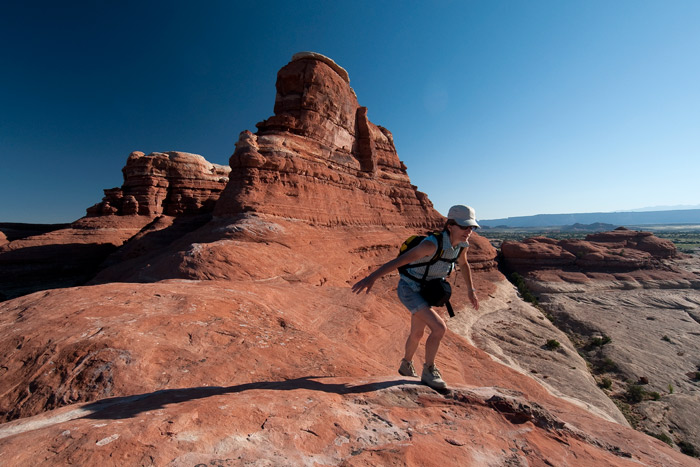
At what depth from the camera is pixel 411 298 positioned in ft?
11.5

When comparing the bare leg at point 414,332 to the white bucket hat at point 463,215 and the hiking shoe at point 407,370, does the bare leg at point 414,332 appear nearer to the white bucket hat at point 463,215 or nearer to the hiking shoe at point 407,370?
the hiking shoe at point 407,370

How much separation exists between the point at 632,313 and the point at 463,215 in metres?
33.7

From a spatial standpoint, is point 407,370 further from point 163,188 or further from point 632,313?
point 632,313

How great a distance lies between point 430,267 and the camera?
3.40 m

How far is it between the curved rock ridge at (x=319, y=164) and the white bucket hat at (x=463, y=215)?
503 inches

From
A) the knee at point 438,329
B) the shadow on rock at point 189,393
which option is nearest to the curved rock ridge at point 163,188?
the shadow on rock at point 189,393

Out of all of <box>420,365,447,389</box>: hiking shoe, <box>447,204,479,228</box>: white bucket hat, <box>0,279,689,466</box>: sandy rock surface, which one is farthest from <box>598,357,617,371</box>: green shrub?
<box>447,204,479,228</box>: white bucket hat

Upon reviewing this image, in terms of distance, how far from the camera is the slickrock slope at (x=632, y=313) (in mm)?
13500

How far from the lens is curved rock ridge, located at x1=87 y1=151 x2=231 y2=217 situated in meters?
25.9

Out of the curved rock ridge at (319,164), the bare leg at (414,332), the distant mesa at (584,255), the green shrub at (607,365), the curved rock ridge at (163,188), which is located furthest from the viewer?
the distant mesa at (584,255)

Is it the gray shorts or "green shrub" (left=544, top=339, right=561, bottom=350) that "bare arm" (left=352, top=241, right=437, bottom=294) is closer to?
the gray shorts

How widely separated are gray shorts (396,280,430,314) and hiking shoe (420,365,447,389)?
74 cm

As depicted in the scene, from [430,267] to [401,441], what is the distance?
178cm

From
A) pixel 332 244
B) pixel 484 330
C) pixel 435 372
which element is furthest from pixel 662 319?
pixel 435 372
